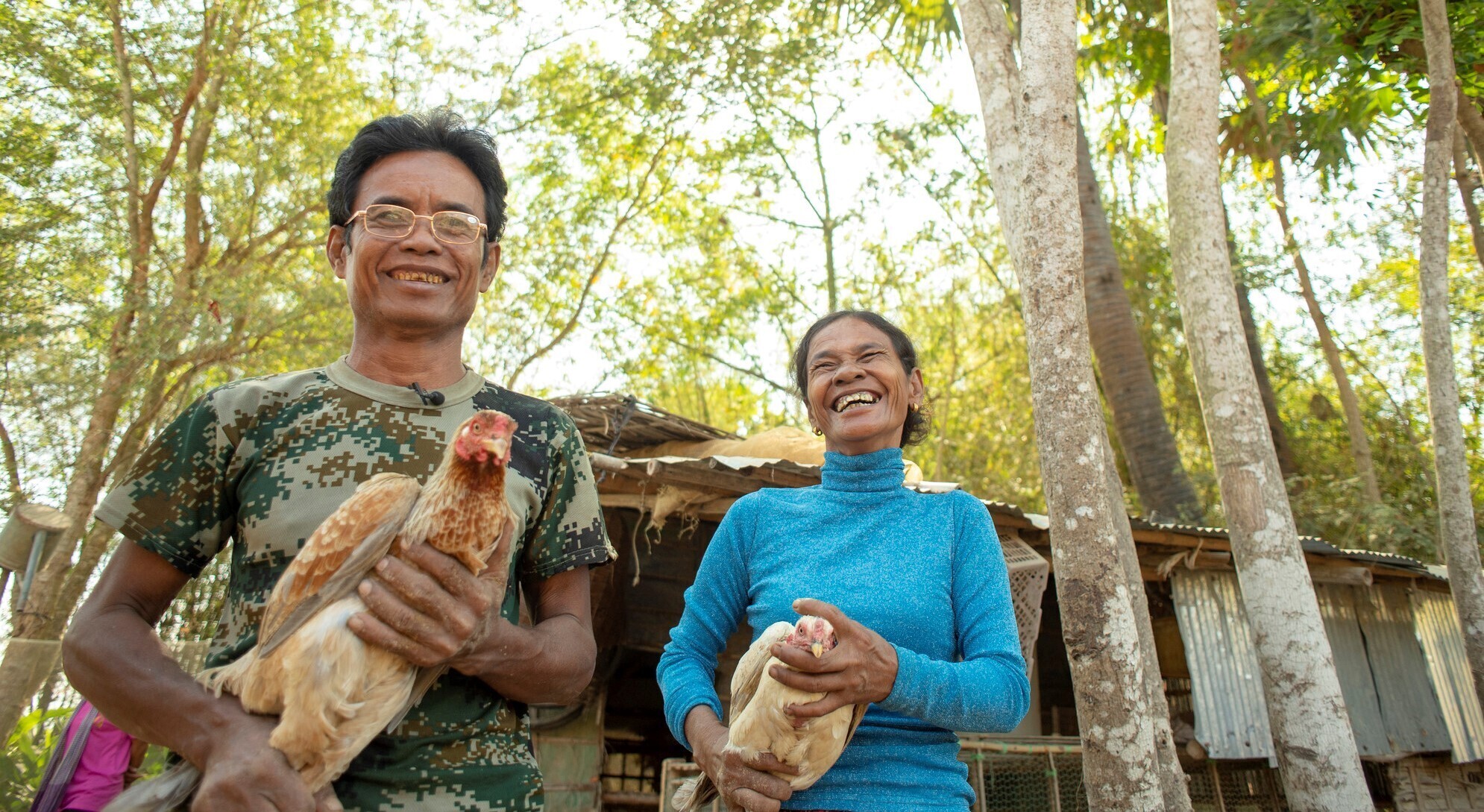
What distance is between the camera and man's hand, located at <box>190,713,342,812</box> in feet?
4.66

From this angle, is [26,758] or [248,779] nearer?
[248,779]

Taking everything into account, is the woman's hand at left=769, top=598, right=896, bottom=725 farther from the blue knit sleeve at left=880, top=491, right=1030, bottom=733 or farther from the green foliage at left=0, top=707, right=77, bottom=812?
the green foliage at left=0, top=707, right=77, bottom=812

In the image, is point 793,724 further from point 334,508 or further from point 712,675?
point 334,508

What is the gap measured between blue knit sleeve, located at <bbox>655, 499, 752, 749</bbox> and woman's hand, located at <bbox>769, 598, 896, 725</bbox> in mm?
430

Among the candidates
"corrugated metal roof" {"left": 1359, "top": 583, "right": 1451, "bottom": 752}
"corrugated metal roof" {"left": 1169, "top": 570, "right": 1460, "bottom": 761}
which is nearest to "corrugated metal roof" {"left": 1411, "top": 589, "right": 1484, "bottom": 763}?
"corrugated metal roof" {"left": 1169, "top": 570, "right": 1460, "bottom": 761}

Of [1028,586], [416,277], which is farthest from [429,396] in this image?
[1028,586]

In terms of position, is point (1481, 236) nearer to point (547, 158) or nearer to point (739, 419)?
point (547, 158)

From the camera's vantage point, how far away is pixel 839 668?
5.99ft

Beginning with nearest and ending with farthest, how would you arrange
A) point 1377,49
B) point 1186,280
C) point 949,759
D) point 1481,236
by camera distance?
point 949,759, point 1186,280, point 1377,49, point 1481,236

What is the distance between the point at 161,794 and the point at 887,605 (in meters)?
1.44

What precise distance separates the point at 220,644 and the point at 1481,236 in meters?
12.4

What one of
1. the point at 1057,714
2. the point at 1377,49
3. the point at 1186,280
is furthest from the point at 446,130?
the point at 1377,49

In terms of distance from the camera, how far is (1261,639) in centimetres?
520

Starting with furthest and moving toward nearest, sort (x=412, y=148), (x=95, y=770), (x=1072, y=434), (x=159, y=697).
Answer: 1. (x=95, y=770)
2. (x=1072, y=434)
3. (x=412, y=148)
4. (x=159, y=697)
